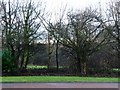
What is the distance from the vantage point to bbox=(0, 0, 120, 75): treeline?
85.6 ft

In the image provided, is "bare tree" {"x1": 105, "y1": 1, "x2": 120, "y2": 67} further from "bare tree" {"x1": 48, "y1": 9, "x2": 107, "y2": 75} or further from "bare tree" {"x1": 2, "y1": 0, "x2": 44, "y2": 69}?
"bare tree" {"x1": 2, "y1": 0, "x2": 44, "y2": 69}

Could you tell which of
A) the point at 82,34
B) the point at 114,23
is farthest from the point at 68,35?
the point at 114,23

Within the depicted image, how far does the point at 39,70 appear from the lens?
25688 millimetres

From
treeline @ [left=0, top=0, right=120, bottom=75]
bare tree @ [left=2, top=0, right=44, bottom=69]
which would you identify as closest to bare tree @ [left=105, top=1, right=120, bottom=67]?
treeline @ [left=0, top=0, right=120, bottom=75]

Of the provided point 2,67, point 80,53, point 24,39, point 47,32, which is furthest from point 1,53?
point 80,53

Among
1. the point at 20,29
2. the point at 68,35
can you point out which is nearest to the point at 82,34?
the point at 68,35

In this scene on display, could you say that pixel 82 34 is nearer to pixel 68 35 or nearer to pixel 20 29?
pixel 68 35

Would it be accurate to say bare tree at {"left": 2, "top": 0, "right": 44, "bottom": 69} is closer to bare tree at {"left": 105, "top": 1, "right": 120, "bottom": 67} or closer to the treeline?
the treeline

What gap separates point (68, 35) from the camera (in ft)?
85.7

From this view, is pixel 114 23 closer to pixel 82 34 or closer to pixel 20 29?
pixel 82 34

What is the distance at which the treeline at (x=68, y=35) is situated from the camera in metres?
26.1

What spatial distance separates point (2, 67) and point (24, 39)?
392cm

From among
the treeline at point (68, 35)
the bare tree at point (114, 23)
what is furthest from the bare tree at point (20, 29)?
the bare tree at point (114, 23)

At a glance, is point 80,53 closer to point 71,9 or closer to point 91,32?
point 91,32
